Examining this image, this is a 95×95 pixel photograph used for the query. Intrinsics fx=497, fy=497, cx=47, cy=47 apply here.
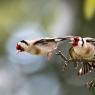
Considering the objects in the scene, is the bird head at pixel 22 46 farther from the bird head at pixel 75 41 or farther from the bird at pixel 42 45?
the bird head at pixel 75 41

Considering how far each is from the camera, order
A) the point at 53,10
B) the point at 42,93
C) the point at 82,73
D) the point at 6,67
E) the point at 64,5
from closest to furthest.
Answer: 1. the point at 82,73
2. the point at 53,10
3. the point at 64,5
4. the point at 42,93
5. the point at 6,67

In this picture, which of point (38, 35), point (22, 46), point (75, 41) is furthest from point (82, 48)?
point (38, 35)

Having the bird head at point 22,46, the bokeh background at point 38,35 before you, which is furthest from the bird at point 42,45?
the bokeh background at point 38,35

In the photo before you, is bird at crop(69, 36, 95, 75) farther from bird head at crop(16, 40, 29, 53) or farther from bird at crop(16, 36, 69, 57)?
bird head at crop(16, 40, 29, 53)

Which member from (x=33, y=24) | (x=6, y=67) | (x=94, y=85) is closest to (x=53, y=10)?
(x=33, y=24)

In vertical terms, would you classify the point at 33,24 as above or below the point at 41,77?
above

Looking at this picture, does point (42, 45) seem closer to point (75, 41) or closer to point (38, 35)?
point (75, 41)

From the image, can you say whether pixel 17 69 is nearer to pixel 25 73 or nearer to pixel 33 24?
pixel 25 73

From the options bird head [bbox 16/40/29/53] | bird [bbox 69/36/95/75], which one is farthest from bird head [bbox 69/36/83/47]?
bird head [bbox 16/40/29/53]
